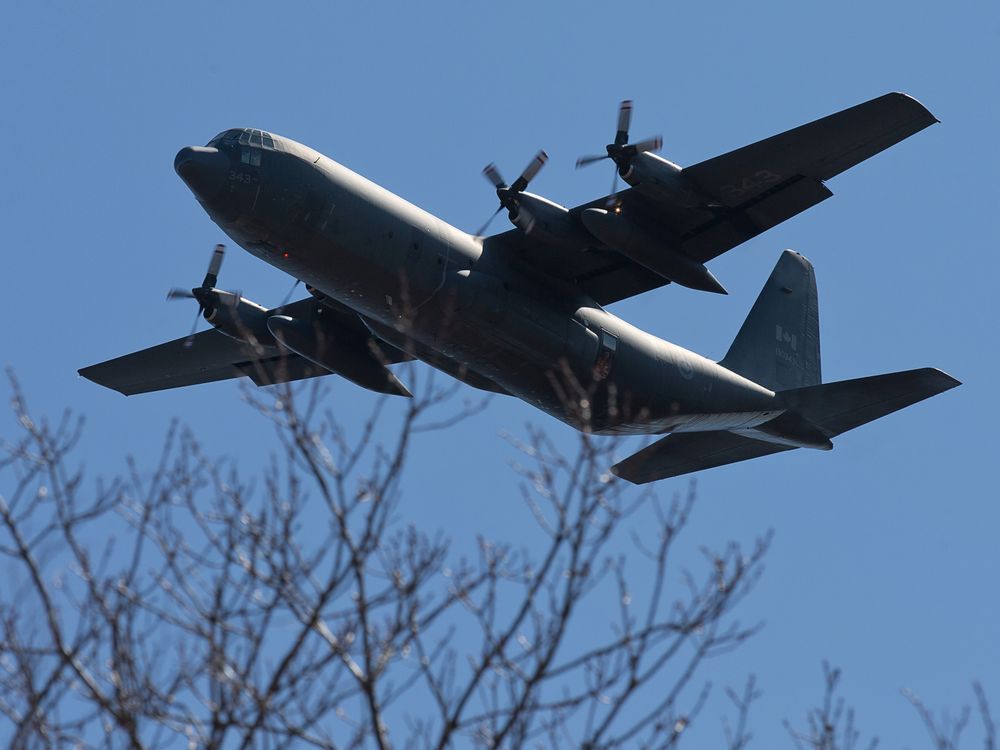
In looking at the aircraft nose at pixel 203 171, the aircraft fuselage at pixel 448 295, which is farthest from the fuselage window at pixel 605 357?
the aircraft nose at pixel 203 171

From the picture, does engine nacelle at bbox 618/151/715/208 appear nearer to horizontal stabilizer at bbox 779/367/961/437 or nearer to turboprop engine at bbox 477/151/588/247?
turboprop engine at bbox 477/151/588/247

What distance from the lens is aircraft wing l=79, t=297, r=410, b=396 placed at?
99.3ft

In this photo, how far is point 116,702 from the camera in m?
8.55

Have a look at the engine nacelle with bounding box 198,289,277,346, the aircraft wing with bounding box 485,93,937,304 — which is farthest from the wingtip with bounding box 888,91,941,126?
the engine nacelle with bounding box 198,289,277,346

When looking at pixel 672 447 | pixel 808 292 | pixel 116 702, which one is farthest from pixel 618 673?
pixel 808 292

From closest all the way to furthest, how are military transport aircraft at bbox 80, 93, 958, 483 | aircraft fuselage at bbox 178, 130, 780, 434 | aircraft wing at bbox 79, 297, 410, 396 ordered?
aircraft fuselage at bbox 178, 130, 780, 434
military transport aircraft at bbox 80, 93, 958, 483
aircraft wing at bbox 79, 297, 410, 396

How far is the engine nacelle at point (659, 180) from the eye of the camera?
23.9m

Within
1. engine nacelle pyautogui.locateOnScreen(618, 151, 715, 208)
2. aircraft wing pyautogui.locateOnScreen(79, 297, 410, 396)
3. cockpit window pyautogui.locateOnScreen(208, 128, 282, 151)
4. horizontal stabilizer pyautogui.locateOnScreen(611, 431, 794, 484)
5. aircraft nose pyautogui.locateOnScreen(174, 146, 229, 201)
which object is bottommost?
horizontal stabilizer pyautogui.locateOnScreen(611, 431, 794, 484)

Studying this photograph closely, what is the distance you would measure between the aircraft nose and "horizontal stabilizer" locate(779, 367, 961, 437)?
13058mm

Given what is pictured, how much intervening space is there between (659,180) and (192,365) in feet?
Answer: 41.3

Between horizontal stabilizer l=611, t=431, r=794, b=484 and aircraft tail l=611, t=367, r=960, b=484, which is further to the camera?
horizontal stabilizer l=611, t=431, r=794, b=484

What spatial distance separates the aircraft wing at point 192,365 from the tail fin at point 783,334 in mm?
8129

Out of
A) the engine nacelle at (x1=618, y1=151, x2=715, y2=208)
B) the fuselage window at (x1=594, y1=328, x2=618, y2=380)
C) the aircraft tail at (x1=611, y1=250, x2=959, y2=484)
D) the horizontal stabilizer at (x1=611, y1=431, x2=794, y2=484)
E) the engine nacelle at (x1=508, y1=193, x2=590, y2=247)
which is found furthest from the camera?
the horizontal stabilizer at (x1=611, y1=431, x2=794, y2=484)

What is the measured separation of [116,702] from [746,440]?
23.1m
